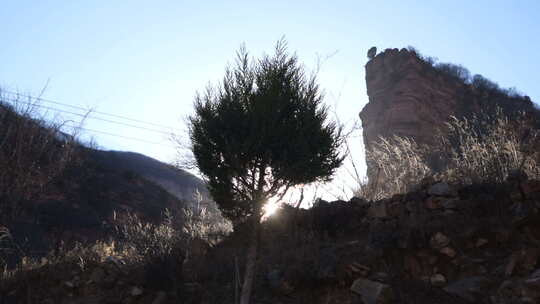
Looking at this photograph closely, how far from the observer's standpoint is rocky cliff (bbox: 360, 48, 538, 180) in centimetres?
2811

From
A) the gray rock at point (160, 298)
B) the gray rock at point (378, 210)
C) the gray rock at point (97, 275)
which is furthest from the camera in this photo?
the gray rock at point (97, 275)

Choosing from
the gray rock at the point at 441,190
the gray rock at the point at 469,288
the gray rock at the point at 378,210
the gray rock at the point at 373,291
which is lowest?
the gray rock at the point at 373,291

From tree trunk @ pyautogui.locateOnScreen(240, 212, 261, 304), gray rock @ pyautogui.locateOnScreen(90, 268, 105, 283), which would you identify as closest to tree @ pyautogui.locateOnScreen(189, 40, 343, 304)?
tree trunk @ pyautogui.locateOnScreen(240, 212, 261, 304)

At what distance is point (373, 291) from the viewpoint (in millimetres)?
5961

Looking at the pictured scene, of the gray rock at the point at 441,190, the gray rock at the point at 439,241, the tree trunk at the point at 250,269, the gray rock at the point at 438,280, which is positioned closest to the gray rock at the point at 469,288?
the gray rock at the point at 438,280

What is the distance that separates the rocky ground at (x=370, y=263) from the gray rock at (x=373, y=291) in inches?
0.6

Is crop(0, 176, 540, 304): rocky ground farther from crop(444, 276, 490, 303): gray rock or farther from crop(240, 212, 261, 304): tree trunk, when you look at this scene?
crop(240, 212, 261, 304): tree trunk

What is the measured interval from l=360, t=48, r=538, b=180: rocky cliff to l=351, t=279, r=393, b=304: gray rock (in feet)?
70.8

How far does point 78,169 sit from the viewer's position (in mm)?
26484

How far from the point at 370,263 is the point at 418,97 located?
2473cm

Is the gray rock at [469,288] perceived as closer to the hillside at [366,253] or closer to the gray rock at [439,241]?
the hillside at [366,253]

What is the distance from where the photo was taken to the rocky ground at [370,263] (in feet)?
19.5

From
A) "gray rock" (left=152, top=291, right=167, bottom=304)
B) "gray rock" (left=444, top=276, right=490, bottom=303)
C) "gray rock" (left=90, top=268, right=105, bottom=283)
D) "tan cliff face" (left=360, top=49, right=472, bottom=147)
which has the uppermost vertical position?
"tan cliff face" (left=360, top=49, right=472, bottom=147)

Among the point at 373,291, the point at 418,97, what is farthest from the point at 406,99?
the point at 373,291
